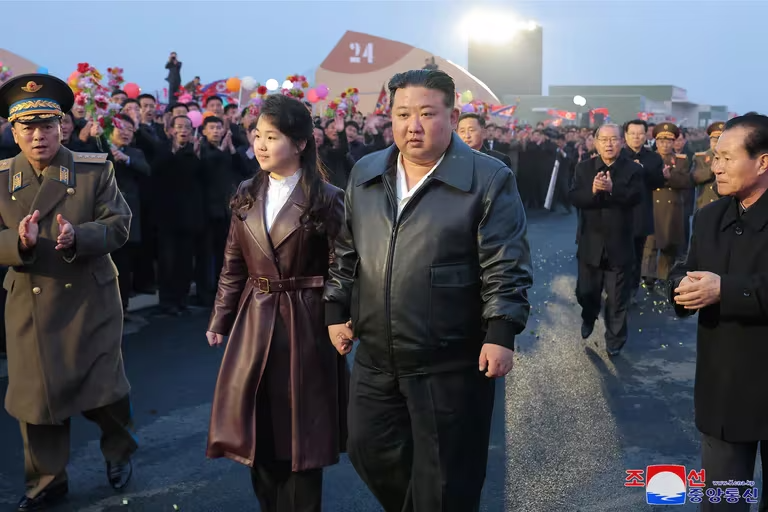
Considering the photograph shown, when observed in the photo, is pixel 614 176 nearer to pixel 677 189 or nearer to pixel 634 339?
pixel 634 339

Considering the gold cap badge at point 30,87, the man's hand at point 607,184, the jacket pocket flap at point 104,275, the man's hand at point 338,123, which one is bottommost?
the jacket pocket flap at point 104,275

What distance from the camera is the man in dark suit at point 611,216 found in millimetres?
7832

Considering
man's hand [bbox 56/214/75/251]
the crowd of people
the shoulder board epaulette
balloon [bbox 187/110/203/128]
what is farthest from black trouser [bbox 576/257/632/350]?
balloon [bbox 187/110/203/128]

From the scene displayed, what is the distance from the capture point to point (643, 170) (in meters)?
9.80

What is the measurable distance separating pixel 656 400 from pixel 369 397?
3.83m

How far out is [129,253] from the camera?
978 cm

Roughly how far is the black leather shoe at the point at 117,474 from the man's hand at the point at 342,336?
1967 mm

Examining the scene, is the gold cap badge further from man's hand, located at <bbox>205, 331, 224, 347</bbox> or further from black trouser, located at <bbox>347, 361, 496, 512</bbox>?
black trouser, located at <bbox>347, 361, 496, 512</bbox>

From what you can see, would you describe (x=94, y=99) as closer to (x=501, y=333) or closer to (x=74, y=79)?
(x=74, y=79)

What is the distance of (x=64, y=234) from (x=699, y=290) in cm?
296

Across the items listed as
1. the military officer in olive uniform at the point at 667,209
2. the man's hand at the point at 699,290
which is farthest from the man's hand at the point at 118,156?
the man's hand at the point at 699,290

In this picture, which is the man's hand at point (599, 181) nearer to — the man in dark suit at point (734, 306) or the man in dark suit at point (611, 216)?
the man in dark suit at point (611, 216)

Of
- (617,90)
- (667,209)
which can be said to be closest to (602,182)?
(667,209)

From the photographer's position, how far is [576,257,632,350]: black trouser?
25.8 ft
